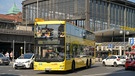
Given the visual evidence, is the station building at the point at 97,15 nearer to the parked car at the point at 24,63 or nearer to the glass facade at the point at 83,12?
the glass facade at the point at 83,12

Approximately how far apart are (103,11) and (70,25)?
76.1 meters

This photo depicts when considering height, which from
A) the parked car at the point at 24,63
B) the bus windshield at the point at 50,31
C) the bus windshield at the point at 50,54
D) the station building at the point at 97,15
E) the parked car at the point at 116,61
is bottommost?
the parked car at the point at 116,61

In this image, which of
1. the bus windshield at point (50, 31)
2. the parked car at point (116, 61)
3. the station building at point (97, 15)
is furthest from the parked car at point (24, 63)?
the station building at point (97, 15)

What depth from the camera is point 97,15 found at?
320 ft

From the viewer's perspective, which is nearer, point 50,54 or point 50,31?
point 50,54

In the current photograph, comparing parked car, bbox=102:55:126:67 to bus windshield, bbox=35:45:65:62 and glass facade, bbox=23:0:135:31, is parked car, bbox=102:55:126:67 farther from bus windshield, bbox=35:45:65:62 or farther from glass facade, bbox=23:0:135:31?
glass facade, bbox=23:0:135:31

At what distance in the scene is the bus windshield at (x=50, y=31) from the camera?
24.0m

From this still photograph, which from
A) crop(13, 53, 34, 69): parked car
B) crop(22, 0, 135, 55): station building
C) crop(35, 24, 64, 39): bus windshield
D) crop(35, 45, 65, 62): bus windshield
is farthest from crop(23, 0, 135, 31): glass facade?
crop(35, 45, 65, 62): bus windshield

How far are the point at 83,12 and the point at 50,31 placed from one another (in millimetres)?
69468

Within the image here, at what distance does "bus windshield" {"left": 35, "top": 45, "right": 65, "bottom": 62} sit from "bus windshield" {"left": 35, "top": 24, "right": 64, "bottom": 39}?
87 cm

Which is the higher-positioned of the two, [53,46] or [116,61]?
[53,46]

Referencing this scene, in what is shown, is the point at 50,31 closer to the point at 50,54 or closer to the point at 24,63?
the point at 50,54

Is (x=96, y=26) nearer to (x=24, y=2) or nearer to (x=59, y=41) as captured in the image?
(x=24, y=2)

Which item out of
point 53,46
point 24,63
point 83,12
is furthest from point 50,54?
point 83,12
